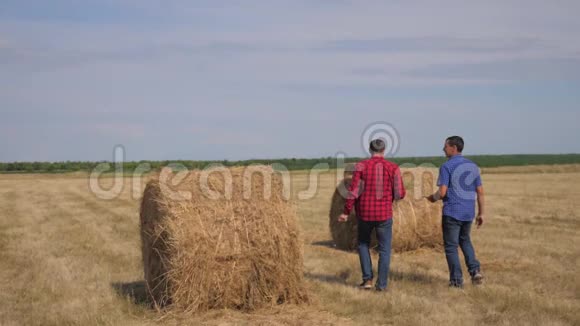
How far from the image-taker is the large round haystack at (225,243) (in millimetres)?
7613

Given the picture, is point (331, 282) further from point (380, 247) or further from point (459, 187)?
point (459, 187)

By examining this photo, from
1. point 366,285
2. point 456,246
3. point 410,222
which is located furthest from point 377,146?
point 410,222

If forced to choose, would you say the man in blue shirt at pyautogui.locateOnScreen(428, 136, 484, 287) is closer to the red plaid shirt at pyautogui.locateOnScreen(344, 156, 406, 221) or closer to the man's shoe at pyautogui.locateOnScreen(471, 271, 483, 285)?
the man's shoe at pyautogui.locateOnScreen(471, 271, 483, 285)

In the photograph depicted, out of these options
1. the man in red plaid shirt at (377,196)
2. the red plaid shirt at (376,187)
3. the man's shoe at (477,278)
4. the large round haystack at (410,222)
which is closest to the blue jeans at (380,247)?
the man in red plaid shirt at (377,196)

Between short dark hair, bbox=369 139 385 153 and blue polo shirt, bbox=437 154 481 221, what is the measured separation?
87 cm

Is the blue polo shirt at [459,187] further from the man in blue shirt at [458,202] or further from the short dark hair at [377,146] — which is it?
the short dark hair at [377,146]

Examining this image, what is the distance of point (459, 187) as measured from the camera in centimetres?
923

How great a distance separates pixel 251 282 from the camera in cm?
785

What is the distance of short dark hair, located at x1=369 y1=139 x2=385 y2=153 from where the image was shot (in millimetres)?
8984

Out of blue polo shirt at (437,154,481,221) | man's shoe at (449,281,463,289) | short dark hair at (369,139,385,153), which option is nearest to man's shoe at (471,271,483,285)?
man's shoe at (449,281,463,289)

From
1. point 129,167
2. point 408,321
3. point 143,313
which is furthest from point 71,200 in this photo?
point 129,167

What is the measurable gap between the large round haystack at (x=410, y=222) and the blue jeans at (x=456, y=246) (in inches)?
125

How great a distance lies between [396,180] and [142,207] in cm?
335

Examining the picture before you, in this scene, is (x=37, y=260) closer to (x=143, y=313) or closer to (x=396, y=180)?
(x=143, y=313)
